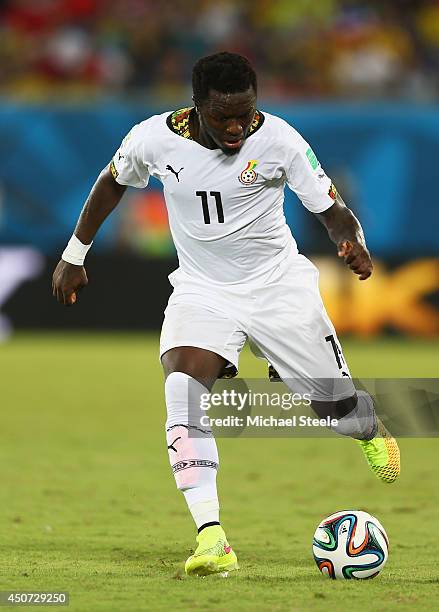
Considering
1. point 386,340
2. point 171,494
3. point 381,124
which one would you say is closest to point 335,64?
point 381,124

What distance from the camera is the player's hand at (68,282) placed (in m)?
6.14

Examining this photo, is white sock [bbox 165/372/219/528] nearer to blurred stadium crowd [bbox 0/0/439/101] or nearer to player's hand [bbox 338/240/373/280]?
player's hand [bbox 338/240/373/280]

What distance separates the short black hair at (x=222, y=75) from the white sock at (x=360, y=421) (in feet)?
5.55

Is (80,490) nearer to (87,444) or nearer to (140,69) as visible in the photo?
(87,444)

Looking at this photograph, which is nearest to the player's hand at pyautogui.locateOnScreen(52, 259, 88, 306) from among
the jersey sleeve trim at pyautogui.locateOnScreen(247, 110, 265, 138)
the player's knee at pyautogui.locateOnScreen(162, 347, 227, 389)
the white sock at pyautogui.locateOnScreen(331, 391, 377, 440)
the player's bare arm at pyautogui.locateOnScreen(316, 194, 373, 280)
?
the player's knee at pyautogui.locateOnScreen(162, 347, 227, 389)

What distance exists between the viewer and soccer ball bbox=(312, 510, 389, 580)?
5.38 metres

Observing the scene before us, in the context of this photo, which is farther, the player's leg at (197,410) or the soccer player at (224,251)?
the soccer player at (224,251)

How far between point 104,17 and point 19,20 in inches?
51.8

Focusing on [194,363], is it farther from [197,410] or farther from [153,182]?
[153,182]

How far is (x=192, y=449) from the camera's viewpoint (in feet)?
18.1

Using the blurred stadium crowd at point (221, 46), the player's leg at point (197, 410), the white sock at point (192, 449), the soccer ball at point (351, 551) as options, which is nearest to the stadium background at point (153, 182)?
the blurred stadium crowd at point (221, 46)

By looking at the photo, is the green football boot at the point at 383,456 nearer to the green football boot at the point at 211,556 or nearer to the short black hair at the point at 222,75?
the green football boot at the point at 211,556

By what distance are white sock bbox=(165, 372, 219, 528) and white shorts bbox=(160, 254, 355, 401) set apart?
23 centimetres

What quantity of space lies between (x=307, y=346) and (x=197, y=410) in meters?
0.69
